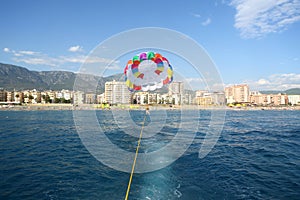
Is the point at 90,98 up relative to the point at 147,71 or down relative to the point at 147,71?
down

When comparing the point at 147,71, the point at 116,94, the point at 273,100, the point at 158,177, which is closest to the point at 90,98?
the point at 116,94

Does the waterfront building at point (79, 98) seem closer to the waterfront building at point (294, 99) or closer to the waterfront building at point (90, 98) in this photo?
the waterfront building at point (90, 98)

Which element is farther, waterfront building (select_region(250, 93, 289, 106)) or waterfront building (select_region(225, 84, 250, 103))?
waterfront building (select_region(225, 84, 250, 103))

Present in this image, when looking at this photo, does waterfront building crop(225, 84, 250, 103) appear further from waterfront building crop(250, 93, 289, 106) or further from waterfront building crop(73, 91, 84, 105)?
waterfront building crop(73, 91, 84, 105)

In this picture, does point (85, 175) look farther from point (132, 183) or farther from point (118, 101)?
point (118, 101)

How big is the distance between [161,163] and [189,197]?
408cm

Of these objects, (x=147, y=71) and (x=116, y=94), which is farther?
(x=116, y=94)

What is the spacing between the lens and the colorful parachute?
1950cm

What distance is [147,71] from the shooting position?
2078 cm

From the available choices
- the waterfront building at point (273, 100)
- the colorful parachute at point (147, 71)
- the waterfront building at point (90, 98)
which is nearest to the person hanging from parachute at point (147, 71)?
the colorful parachute at point (147, 71)

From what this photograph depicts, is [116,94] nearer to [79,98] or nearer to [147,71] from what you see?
[79,98]

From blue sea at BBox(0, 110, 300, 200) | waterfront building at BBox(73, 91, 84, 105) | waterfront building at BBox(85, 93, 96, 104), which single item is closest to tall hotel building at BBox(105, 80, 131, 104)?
waterfront building at BBox(85, 93, 96, 104)

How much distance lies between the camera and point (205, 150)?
48.5ft

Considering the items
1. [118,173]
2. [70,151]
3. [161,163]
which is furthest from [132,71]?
[118,173]
